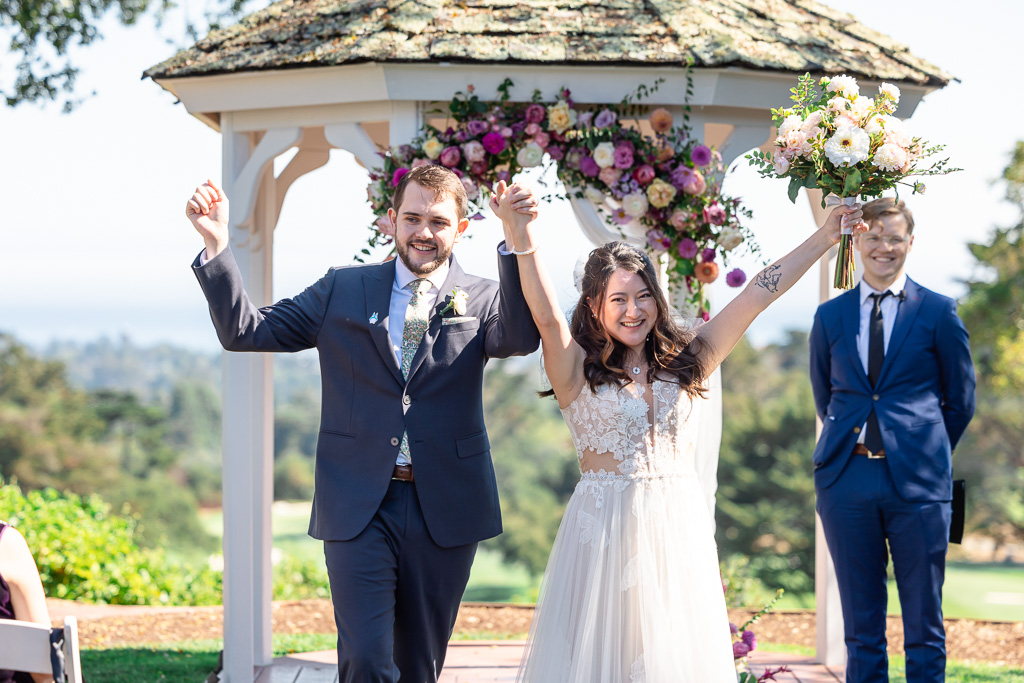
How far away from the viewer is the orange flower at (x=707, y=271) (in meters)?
4.94

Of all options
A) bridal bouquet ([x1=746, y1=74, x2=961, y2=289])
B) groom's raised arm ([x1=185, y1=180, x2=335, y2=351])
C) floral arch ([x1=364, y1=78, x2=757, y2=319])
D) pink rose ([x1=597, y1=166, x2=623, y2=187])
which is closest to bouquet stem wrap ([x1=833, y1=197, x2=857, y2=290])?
bridal bouquet ([x1=746, y1=74, x2=961, y2=289])

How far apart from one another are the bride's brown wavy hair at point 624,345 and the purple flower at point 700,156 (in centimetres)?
153

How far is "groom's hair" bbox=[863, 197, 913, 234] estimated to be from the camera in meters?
4.57

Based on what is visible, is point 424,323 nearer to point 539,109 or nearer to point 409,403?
point 409,403

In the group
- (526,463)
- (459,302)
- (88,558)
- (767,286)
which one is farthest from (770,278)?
(526,463)

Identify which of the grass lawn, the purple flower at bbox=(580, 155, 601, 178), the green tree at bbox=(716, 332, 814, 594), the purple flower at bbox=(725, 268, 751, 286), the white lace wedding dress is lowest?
the green tree at bbox=(716, 332, 814, 594)

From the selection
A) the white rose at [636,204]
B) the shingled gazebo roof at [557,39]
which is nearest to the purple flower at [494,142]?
the shingled gazebo roof at [557,39]

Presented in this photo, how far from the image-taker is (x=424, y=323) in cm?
350

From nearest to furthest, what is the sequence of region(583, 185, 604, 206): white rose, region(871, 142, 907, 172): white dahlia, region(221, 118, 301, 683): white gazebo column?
region(871, 142, 907, 172): white dahlia → region(583, 185, 604, 206): white rose → region(221, 118, 301, 683): white gazebo column

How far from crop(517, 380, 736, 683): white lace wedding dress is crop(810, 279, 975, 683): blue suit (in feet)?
4.35

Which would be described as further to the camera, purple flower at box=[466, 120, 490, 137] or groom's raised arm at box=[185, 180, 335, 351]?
purple flower at box=[466, 120, 490, 137]

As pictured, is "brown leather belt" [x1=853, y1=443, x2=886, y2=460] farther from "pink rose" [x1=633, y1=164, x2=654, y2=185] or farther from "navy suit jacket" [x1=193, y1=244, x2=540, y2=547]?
"navy suit jacket" [x1=193, y1=244, x2=540, y2=547]

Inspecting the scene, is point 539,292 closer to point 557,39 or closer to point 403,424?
point 403,424

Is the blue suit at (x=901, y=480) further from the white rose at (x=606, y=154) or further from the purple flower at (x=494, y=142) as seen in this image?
the purple flower at (x=494, y=142)
